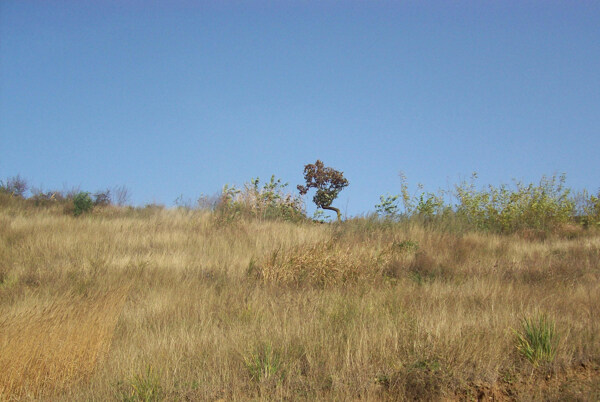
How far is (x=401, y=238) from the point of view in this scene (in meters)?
14.1

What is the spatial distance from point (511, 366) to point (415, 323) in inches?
43.3

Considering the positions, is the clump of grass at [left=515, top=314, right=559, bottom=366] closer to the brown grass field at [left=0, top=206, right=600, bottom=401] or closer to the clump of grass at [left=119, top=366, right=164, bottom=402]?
the brown grass field at [left=0, top=206, right=600, bottom=401]

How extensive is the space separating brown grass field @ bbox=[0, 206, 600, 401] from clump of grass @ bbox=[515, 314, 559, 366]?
0.23 ft

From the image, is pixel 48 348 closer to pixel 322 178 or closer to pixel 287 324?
pixel 287 324

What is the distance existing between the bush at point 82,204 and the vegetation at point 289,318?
421cm

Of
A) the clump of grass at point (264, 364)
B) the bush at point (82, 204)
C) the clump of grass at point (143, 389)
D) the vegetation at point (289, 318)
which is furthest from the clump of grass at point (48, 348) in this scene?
the bush at point (82, 204)

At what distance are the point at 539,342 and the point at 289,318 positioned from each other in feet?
9.91

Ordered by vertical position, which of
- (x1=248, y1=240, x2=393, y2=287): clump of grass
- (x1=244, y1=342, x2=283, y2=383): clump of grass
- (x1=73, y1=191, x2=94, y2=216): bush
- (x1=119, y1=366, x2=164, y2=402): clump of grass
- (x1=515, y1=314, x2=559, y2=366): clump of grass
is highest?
(x1=73, y1=191, x2=94, y2=216): bush

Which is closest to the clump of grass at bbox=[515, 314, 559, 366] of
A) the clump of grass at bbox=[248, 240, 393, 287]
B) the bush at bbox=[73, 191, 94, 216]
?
the clump of grass at bbox=[248, 240, 393, 287]

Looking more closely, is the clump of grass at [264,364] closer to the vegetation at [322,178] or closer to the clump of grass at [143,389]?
the clump of grass at [143,389]

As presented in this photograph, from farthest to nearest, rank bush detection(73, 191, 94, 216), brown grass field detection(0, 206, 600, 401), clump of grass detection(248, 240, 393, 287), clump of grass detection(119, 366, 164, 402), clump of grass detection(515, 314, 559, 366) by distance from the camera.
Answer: bush detection(73, 191, 94, 216) < clump of grass detection(248, 240, 393, 287) < clump of grass detection(515, 314, 559, 366) < brown grass field detection(0, 206, 600, 401) < clump of grass detection(119, 366, 164, 402)

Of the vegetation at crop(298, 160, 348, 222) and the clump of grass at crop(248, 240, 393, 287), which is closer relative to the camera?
the clump of grass at crop(248, 240, 393, 287)

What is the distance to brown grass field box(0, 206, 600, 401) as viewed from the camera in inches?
185

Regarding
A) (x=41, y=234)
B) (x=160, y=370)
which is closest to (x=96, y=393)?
(x=160, y=370)
